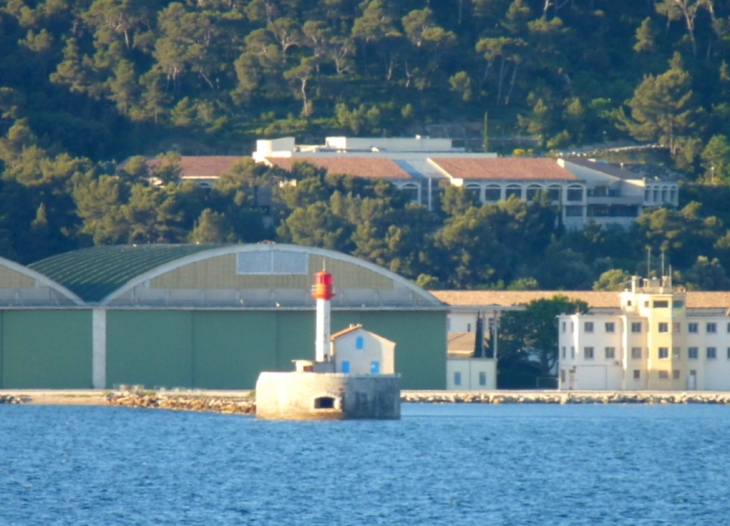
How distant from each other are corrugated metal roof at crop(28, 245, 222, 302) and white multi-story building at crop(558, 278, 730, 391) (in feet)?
41.5

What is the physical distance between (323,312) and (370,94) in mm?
61093

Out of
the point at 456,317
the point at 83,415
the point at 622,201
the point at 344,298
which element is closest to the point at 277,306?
the point at 344,298

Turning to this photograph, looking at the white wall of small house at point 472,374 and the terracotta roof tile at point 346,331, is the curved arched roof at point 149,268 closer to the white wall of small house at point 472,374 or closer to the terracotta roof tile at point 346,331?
the terracotta roof tile at point 346,331

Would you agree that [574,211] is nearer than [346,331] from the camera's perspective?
No

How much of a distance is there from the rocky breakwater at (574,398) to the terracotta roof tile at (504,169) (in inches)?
1350

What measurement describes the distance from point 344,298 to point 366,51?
56.3 meters

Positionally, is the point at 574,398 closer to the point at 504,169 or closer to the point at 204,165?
the point at 504,169

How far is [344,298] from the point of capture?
2400 inches

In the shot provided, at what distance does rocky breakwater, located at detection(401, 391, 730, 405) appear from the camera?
6088 cm

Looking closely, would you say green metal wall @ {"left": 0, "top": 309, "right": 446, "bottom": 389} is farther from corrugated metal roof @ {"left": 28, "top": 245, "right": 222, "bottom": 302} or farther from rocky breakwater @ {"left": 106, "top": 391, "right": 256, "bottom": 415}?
rocky breakwater @ {"left": 106, "top": 391, "right": 256, "bottom": 415}

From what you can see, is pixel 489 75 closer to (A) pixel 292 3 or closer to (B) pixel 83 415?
(A) pixel 292 3

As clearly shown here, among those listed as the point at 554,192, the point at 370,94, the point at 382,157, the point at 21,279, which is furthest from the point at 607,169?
the point at 21,279

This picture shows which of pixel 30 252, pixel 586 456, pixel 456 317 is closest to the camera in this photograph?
pixel 586 456

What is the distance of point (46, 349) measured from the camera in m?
59.2
